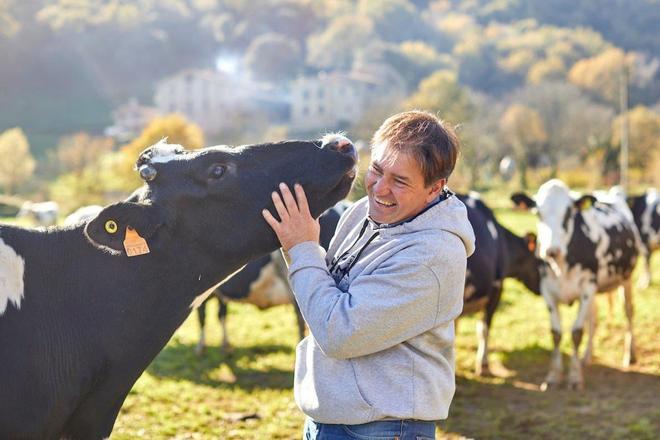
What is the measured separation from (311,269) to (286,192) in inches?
16.5

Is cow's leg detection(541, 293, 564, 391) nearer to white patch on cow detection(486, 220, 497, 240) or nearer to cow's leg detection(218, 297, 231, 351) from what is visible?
white patch on cow detection(486, 220, 497, 240)

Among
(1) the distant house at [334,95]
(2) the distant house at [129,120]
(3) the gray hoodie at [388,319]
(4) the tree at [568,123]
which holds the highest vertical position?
(1) the distant house at [334,95]

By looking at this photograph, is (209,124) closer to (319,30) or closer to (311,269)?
(319,30)

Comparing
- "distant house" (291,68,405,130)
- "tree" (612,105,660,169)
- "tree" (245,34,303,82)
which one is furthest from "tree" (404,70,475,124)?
"tree" (245,34,303,82)

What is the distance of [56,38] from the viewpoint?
85.4 meters

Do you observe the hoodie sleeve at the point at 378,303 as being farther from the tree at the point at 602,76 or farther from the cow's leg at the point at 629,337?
the tree at the point at 602,76

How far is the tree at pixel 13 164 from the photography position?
4538cm

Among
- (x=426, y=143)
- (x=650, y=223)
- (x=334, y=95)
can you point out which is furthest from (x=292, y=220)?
(x=334, y=95)

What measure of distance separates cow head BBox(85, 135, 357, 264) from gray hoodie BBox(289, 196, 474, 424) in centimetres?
41

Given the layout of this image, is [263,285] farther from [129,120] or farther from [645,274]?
[129,120]

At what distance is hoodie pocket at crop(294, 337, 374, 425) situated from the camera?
251cm

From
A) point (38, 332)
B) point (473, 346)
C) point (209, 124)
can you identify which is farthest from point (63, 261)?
point (209, 124)

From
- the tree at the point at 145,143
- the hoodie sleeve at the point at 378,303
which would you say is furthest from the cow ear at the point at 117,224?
the tree at the point at 145,143

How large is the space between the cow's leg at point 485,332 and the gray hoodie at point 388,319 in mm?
5881
